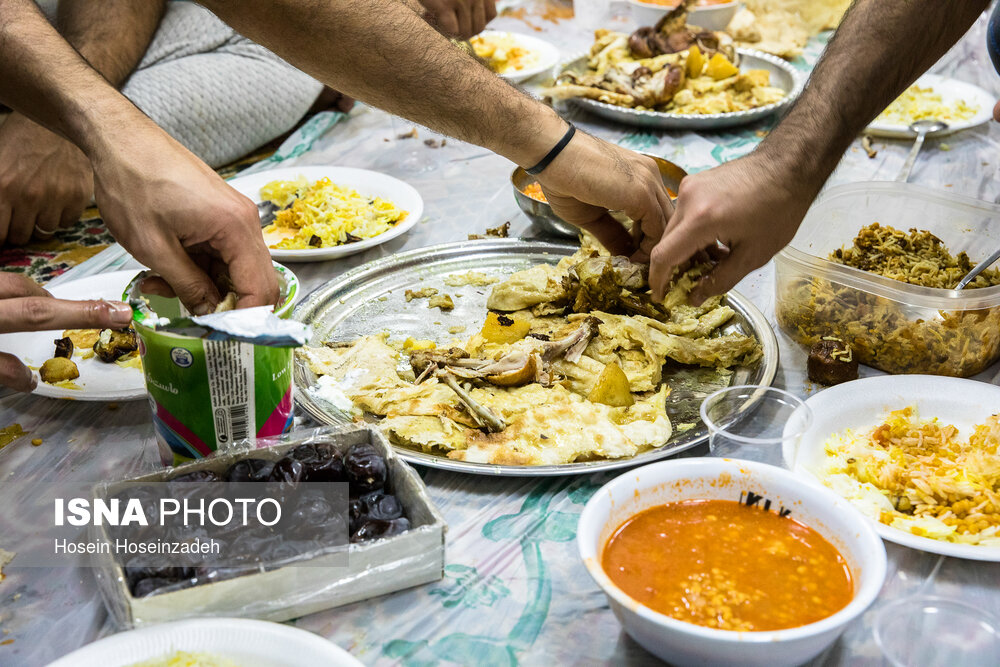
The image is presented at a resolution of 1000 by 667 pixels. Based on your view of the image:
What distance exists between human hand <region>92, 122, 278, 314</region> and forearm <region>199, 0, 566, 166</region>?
577 millimetres

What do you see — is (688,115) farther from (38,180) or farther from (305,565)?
(305,565)

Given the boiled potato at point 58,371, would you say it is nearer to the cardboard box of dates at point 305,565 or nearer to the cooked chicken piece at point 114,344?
the cooked chicken piece at point 114,344

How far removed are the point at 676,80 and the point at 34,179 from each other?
270 centimetres

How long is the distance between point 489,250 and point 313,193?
2.46 ft

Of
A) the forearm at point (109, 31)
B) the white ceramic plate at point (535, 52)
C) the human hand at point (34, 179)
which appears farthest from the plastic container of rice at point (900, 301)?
the forearm at point (109, 31)

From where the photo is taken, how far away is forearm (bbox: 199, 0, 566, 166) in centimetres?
215

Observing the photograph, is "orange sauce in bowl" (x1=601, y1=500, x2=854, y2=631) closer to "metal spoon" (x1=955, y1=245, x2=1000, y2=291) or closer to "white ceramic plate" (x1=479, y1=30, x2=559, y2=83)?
"metal spoon" (x1=955, y1=245, x2=1000, y2=291)

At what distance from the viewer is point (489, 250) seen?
2.82 metres

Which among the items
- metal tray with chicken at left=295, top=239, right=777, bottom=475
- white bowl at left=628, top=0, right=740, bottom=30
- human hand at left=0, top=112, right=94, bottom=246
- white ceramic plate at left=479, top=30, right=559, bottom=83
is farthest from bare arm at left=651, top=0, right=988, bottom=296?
white bowl at left=628, top=0, right=740, bottom=30

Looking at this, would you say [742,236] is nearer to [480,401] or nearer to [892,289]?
[892,289]

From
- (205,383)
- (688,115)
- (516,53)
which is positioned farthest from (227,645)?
(516,53)

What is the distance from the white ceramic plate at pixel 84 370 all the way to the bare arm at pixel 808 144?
1310 mm

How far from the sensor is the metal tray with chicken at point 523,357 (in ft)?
6.14

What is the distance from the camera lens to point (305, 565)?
1.37 m
